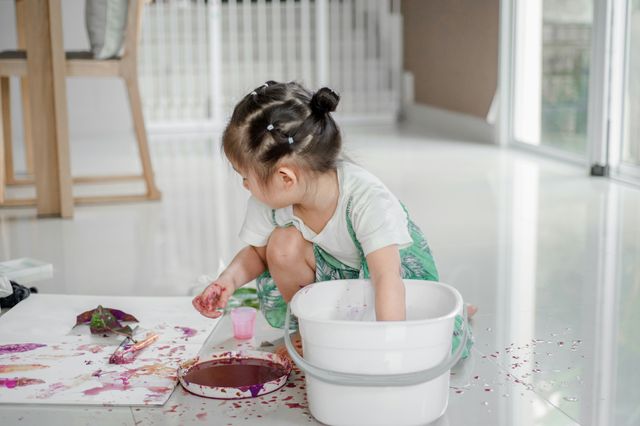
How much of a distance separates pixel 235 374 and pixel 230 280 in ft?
0.53

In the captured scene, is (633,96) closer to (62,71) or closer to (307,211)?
(62,71)

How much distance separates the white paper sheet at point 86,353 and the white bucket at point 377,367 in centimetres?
27

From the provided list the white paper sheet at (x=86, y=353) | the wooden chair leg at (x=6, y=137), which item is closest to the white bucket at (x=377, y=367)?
the white paper sheet at (x=86, y=353)

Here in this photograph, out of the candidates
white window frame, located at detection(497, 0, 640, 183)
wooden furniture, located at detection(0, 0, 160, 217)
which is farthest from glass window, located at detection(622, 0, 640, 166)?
wooden furniture, located at detection(0, 0, 160, 217)

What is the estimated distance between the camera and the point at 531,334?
1.70 meters

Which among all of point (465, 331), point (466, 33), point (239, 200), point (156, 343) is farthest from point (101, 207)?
point (466, 33)

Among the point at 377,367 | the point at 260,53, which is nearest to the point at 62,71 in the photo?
the point at 377,367

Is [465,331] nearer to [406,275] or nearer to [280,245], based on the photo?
[406,275]

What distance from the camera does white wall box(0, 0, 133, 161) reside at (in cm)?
515

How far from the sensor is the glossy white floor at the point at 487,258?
137 cm

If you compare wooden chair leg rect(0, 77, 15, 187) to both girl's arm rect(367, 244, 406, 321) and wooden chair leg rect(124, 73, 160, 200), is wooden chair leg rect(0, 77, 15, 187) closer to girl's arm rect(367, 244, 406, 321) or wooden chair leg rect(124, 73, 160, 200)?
wooden chair leg rect(124, 73, 160, 200)

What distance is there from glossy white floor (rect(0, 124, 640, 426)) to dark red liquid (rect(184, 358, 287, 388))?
59mm

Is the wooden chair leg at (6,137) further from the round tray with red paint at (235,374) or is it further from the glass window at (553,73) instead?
the glass window at (553,73)

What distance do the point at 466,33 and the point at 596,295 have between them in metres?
3.17
